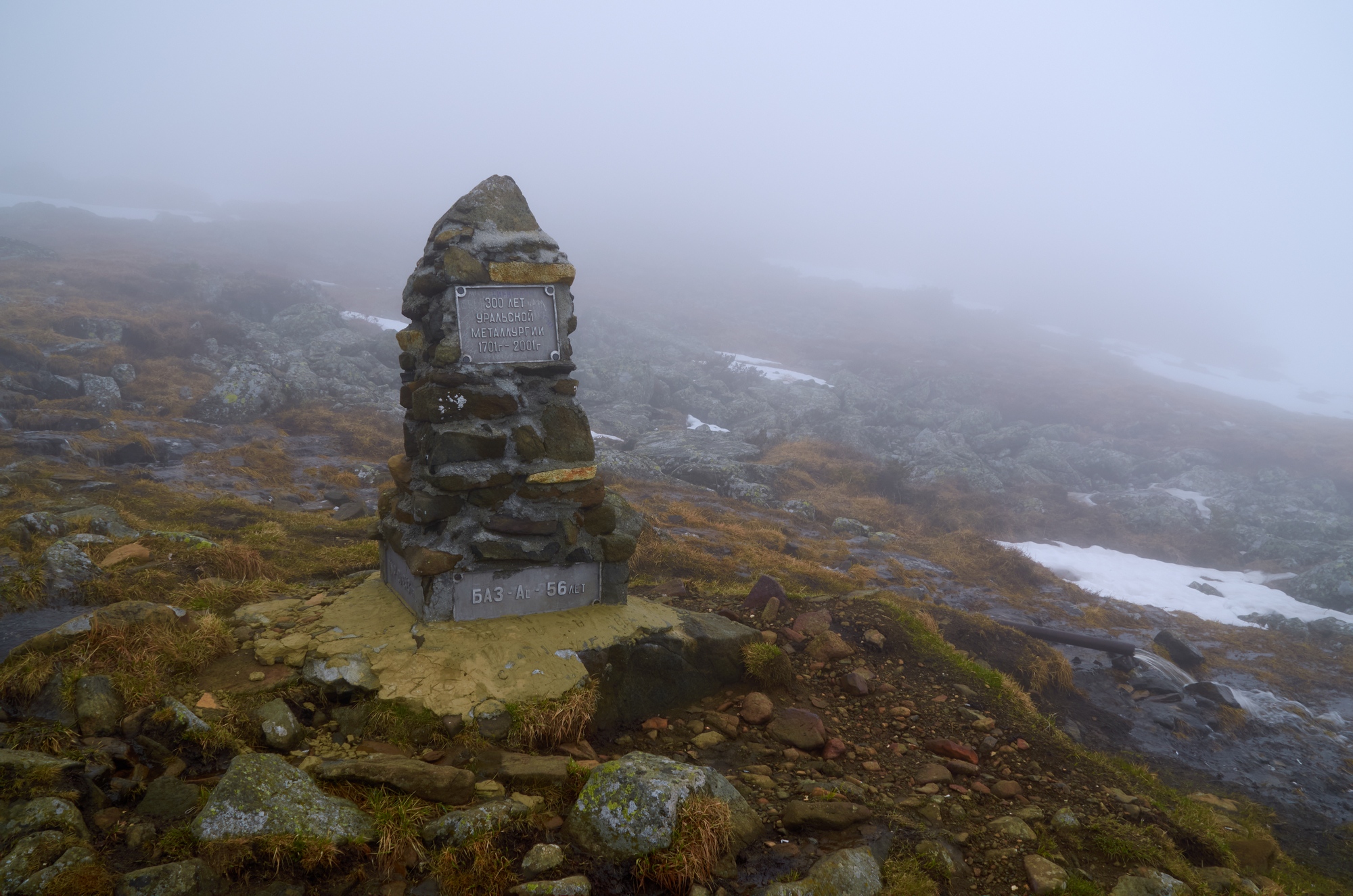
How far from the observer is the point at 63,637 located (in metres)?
5.11

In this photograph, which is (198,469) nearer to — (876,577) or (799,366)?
(876,577)

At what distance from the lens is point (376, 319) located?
44469mm

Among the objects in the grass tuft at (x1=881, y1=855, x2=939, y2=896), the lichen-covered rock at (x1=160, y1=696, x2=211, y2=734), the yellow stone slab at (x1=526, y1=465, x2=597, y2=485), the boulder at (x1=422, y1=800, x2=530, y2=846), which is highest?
the yellow stone slab at (x1=526, y1=465, x2=597, y2=485)

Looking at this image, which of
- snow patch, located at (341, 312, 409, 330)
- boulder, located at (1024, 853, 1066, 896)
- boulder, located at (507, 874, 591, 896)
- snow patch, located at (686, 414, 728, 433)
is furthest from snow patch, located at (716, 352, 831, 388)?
boulder, located at (507, 874, 591, 896)

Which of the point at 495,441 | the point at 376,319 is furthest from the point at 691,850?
the point at 376,319

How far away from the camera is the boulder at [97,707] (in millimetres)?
4391

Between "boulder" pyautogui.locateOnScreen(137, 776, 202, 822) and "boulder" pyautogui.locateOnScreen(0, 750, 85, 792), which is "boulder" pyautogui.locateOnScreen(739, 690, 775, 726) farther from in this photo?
"boulder" pyautogui.locateOnScreen(0, 750, 85, 792)

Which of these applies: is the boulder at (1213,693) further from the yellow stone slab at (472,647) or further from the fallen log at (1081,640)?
the yellow stone slab at (472,647)

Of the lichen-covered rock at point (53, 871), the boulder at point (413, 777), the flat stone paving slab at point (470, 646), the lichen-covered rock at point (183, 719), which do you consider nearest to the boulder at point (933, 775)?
the flat stone paving slab at point (470, 646)

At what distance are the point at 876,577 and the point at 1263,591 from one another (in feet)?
44.8

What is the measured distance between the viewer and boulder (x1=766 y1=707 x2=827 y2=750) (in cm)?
609

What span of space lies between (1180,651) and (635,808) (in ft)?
44.3

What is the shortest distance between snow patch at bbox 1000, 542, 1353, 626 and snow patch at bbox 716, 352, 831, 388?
859 inches

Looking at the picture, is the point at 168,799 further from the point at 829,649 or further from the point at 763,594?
the point at 763,594
